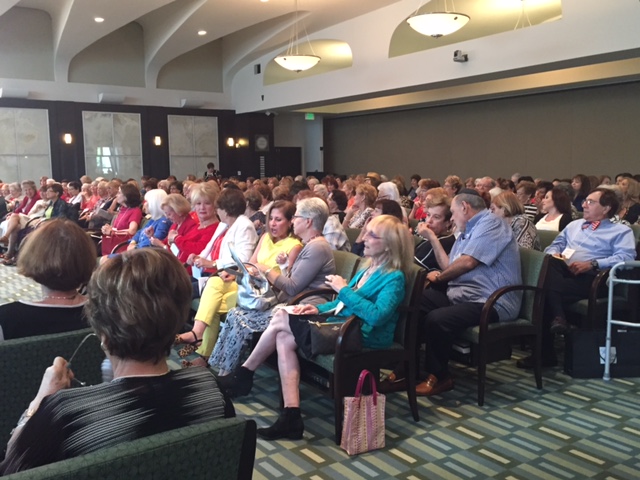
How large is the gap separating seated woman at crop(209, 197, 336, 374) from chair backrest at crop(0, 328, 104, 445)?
1434 mm

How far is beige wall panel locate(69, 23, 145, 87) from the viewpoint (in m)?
15.6

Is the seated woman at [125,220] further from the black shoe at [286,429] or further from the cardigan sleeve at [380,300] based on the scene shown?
the cardigan sleeve at [380,300]

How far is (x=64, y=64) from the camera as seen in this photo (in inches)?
599

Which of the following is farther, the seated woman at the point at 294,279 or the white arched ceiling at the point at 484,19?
the white arched ceiling at the point at 484,19

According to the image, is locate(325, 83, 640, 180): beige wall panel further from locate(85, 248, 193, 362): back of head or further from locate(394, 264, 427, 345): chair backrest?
locate(85, 248, 193, 362): back of head

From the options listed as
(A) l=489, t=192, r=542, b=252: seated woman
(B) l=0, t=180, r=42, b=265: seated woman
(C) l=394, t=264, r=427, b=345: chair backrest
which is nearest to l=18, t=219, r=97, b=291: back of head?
(C) l=394, t=264, r=427, b=345: chair backrest

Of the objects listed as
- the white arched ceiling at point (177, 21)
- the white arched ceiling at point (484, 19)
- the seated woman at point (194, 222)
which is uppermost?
the white arched ceiling at point (177, 21)

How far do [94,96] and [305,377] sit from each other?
14618 millimetres

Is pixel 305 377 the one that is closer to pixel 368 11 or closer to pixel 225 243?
pixel 225 243

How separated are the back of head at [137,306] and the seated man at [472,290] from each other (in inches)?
89.5

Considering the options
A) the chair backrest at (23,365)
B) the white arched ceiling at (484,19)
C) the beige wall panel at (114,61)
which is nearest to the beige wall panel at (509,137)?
the white arched ceiling at (484,19)

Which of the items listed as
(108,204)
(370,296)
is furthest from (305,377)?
(108,204)

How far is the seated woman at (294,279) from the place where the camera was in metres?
3.54

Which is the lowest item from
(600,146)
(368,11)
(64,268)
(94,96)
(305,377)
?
(305,377)
